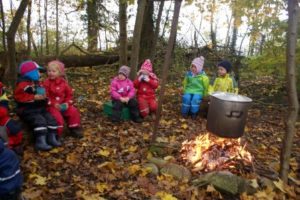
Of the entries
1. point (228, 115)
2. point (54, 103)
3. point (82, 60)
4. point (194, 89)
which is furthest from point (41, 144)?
point (82, 60)

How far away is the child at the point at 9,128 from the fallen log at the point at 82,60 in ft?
17.5

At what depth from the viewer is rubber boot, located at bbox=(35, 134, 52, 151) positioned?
4898mm

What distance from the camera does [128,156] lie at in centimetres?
502

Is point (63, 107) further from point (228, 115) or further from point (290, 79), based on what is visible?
point (290, 79)

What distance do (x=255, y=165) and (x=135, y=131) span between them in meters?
2.19

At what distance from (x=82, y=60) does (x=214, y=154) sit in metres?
7.25

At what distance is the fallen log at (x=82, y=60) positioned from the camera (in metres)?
9.89

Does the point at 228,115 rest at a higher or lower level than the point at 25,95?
lower

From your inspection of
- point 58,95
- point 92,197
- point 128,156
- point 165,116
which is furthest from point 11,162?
point 165,116

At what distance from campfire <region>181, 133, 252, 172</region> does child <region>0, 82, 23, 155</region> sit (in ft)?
7.68

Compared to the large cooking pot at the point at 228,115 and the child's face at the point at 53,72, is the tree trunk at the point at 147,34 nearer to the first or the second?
the child's face at the point at 53,72

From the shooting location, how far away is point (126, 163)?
4.80 meters

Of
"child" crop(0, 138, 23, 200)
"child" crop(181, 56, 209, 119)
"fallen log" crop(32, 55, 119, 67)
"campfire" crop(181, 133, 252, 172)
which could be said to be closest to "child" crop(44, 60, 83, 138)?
"campfire" crop(181, 133, 252, 172)

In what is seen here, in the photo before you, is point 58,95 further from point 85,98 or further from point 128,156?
point 85,98
